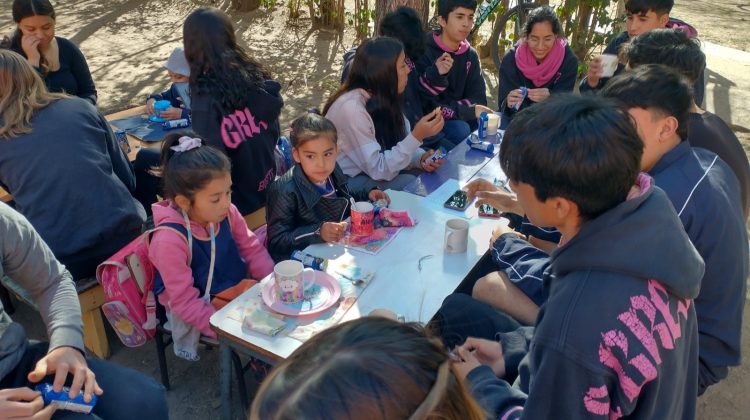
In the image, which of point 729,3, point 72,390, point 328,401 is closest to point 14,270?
point 72,390

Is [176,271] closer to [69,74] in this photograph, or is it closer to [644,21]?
[69,74]

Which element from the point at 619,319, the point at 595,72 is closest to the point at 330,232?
the point at 619,319

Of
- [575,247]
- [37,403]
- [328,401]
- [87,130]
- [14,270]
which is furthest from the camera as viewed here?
[87,130]

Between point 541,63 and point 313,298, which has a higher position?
point 541,63

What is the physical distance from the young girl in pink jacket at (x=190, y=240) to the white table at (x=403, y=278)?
0.32 m

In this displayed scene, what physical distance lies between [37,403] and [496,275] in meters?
1.76

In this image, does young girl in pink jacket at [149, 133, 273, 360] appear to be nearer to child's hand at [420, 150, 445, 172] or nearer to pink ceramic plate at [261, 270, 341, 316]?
pink ceramic plate at [261, 270, 341, 316]

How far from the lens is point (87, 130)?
8.89 feet

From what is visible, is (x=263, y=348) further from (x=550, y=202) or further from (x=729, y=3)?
(x=729, y=3)

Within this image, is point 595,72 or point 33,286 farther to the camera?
point 595,72

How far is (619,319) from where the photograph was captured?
1.33m

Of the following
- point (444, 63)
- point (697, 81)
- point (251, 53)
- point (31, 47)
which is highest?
point (697, 81)

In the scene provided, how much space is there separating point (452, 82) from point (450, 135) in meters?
0.54

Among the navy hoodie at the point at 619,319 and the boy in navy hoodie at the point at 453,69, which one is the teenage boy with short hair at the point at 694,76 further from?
the boy in navy hoodie at the point at 453,69
